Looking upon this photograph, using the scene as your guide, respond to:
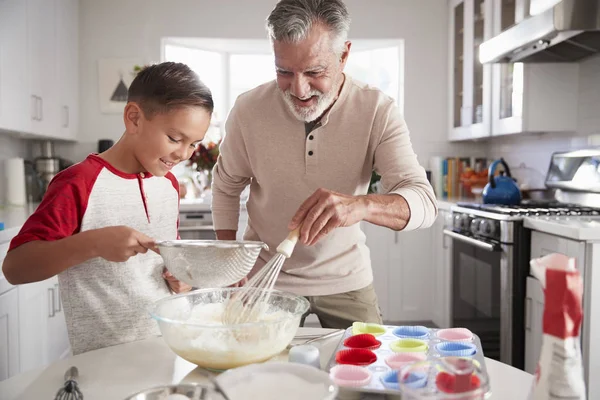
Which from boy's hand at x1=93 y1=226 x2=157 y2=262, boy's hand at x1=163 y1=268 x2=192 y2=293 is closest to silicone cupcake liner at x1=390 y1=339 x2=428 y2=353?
boy's hand at x1=93 y1=226 x2=157 y2=262

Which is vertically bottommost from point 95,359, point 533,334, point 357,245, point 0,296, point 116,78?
point 533,334

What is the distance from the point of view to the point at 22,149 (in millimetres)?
3693

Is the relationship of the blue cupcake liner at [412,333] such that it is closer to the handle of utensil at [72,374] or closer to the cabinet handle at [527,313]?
the handle of utensil at [72,374]

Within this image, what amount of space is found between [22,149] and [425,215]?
124 inches

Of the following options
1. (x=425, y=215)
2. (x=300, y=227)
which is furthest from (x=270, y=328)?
(x=425, y=215)

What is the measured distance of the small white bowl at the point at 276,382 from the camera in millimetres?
729

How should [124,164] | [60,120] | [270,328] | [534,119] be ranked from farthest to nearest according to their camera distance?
[60,120] → [534,119] → [124,164] → [270,328]

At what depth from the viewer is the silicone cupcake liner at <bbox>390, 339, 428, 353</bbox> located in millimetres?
960

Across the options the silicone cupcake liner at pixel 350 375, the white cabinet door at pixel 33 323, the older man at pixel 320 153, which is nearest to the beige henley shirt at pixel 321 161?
the older man at pixel 320 153

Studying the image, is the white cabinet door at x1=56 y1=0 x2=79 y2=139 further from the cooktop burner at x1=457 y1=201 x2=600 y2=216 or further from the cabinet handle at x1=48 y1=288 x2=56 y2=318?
the cooktop burner at x1=457 y1=201 x2=600 y2=216

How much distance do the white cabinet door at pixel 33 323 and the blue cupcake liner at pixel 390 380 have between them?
6.52 feet

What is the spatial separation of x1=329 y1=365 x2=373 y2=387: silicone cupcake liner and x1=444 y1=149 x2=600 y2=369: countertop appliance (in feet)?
5.75

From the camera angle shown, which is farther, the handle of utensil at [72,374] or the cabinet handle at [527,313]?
the cabinet handle at [527,313]

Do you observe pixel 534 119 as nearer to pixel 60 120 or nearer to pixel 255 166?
pixel 255 166
